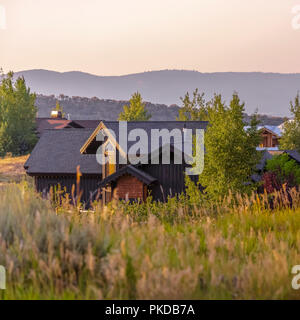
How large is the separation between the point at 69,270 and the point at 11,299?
0.72 meters

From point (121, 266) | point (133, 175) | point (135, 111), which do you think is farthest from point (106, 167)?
point (121, 266)

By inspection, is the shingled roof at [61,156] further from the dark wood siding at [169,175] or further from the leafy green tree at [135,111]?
the leafy green tree at [135,111]

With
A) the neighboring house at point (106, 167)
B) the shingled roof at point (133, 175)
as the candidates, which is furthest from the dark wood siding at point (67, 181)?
the shingled roof at point (133, 175)

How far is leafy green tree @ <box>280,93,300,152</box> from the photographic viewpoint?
193 ft

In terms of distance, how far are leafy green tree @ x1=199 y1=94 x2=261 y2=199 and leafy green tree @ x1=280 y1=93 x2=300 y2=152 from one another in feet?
125

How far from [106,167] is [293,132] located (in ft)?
111

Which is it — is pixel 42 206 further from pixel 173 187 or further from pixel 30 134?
pixel 30 134

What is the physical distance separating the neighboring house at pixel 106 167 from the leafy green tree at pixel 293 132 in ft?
81.0

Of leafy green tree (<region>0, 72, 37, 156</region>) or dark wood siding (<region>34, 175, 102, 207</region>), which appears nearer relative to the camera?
dark wood siding (<region>34, 175, 102, 207</region>)

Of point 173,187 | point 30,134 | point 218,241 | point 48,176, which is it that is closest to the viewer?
point 218,241

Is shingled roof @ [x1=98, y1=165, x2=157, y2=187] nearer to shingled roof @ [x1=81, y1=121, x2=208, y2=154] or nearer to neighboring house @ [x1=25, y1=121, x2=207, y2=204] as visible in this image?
neighboring house @ [x1=25, y1=121, x2=207, y2=204]

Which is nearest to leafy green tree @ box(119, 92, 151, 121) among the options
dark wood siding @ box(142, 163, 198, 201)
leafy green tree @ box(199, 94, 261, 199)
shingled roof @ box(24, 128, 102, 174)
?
shingled roof @ box(24, 128, 102, 174)

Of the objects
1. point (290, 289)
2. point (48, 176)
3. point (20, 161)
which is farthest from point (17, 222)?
point (20, 161)
